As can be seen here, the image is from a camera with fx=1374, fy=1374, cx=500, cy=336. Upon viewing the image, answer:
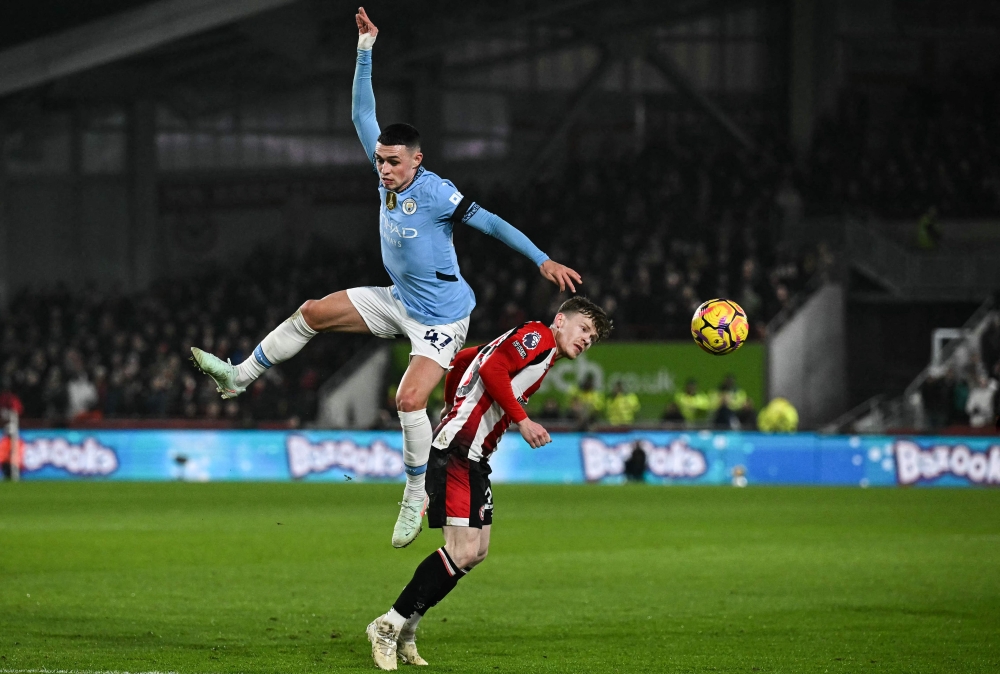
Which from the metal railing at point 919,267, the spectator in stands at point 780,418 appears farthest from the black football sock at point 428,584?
the metal railing at point 919,267

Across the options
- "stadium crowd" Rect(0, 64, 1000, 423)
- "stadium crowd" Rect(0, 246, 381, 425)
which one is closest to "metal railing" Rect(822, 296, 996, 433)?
"stadium crowd" Rect(0, 64, 1000, 423)

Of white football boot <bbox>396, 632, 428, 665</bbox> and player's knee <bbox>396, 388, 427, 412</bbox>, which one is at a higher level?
player's knee <bbox>396, 388, 427, 412</bbox>

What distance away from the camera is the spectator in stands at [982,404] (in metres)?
25.2

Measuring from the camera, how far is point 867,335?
33844 mm

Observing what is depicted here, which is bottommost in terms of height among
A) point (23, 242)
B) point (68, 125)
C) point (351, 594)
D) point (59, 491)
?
point (59, 491)

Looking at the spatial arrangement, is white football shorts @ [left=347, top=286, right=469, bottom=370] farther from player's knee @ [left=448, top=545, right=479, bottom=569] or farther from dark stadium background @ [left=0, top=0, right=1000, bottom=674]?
dark stadium background @ [left=0, top=0, right=1000, bottom=674]

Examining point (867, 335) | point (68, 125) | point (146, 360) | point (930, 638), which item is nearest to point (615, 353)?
point (867, 335)

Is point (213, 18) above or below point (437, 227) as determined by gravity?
above

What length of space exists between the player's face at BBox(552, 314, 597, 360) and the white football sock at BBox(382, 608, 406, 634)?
1.79 m

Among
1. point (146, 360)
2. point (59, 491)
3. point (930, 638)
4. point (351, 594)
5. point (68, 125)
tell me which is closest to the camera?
point (930, 638)

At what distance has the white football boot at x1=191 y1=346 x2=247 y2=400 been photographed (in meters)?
8.57

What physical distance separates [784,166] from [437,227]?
2806 centimetres

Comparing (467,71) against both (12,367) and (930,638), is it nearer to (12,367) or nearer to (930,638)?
(12,367)

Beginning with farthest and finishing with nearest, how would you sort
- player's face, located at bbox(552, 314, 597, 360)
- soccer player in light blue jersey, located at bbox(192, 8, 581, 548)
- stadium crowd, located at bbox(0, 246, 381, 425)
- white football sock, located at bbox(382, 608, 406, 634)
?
stadium crowd, located at bbox(0, 246, 381, 425) < soccer player in light blue jersey, located at bbox(192, 8, 581, 548) < white football sock, located at bbox(382, 608, 406, 634) < player's face, located at bbox(552, 314, 597, 360)
